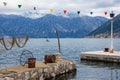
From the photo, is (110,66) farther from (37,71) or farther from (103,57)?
(37,71)

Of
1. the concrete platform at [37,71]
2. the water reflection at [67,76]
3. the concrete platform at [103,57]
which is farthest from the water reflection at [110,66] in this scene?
the concrete platform at [37,71]

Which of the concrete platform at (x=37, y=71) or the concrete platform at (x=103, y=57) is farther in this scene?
the concrete platform at (x=103, y=57)

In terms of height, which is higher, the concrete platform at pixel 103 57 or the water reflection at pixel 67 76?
the concrete platform at pixel 103 57

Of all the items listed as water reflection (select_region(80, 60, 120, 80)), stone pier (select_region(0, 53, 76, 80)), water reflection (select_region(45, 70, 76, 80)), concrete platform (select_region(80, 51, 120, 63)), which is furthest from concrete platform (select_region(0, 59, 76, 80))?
concrete platform (select_region(80, 51, 120, 63))

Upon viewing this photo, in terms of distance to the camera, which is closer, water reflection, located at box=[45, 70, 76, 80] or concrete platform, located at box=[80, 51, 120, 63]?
water reflection, located at box=[45, 70, 76, 80]

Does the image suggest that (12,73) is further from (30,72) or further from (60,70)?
(60,70)

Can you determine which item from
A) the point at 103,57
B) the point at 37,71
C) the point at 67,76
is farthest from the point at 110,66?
the point at 37,71

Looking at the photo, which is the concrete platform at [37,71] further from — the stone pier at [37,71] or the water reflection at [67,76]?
the water reflection at [67,76]

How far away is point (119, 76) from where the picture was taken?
38.4 metres

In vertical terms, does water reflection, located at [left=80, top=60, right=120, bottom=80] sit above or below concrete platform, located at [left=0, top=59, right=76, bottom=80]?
below

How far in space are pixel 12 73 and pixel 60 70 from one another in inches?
457

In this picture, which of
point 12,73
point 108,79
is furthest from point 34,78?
point 108,79

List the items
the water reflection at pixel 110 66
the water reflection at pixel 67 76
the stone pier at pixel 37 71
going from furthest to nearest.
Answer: the water reflection at pixel 110 66 → the water reflection at pixel 67 76 → the stone pier at pixel 37 71

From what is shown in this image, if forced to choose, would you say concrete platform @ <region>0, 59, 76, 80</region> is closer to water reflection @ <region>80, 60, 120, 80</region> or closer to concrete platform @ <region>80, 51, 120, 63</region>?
water reflection @ <region>80, 60, 120, 80</region>
